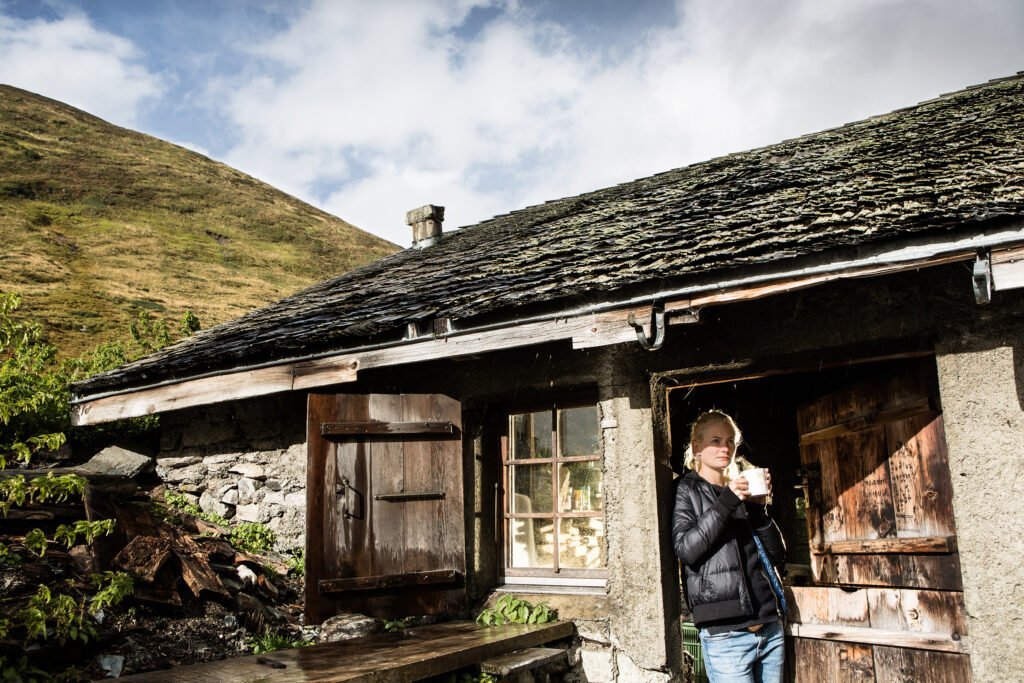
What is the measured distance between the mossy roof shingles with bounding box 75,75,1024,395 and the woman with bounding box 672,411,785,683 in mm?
1214

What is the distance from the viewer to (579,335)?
4430 millimetres

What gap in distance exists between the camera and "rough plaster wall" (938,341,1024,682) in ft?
11.4

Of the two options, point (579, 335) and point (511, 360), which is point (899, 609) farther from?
point (511, 360)

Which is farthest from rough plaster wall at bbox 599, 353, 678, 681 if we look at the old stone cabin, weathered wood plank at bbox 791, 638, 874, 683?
weathered wood plank at bbox 791, 638, 874, 683

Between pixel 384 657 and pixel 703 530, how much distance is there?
1.79 meters

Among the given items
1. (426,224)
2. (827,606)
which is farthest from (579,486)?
(426,224)

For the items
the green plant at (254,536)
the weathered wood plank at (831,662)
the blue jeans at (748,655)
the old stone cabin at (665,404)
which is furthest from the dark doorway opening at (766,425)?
the blue jeans at (748,655)

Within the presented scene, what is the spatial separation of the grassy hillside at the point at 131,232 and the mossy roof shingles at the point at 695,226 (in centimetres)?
1930

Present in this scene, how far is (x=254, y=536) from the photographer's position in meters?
6.23

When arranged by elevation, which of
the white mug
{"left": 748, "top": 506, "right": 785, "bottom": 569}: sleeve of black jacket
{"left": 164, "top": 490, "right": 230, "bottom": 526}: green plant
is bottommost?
{"left": 748, "top": 506, "right": 785, "bottom": 569}: sleeve of black jacket

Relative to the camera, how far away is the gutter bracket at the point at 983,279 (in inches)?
134

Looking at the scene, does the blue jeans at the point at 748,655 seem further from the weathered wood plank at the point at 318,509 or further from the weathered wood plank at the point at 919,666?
the weathered wood plank at the point at 318,509

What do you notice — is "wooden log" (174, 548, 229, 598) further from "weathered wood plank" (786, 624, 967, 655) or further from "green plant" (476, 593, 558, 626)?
"weathered wood plank" (786, 624, 967, 655)

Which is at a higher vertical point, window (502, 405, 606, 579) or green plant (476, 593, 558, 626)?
window (502, 405, 606, 579)
